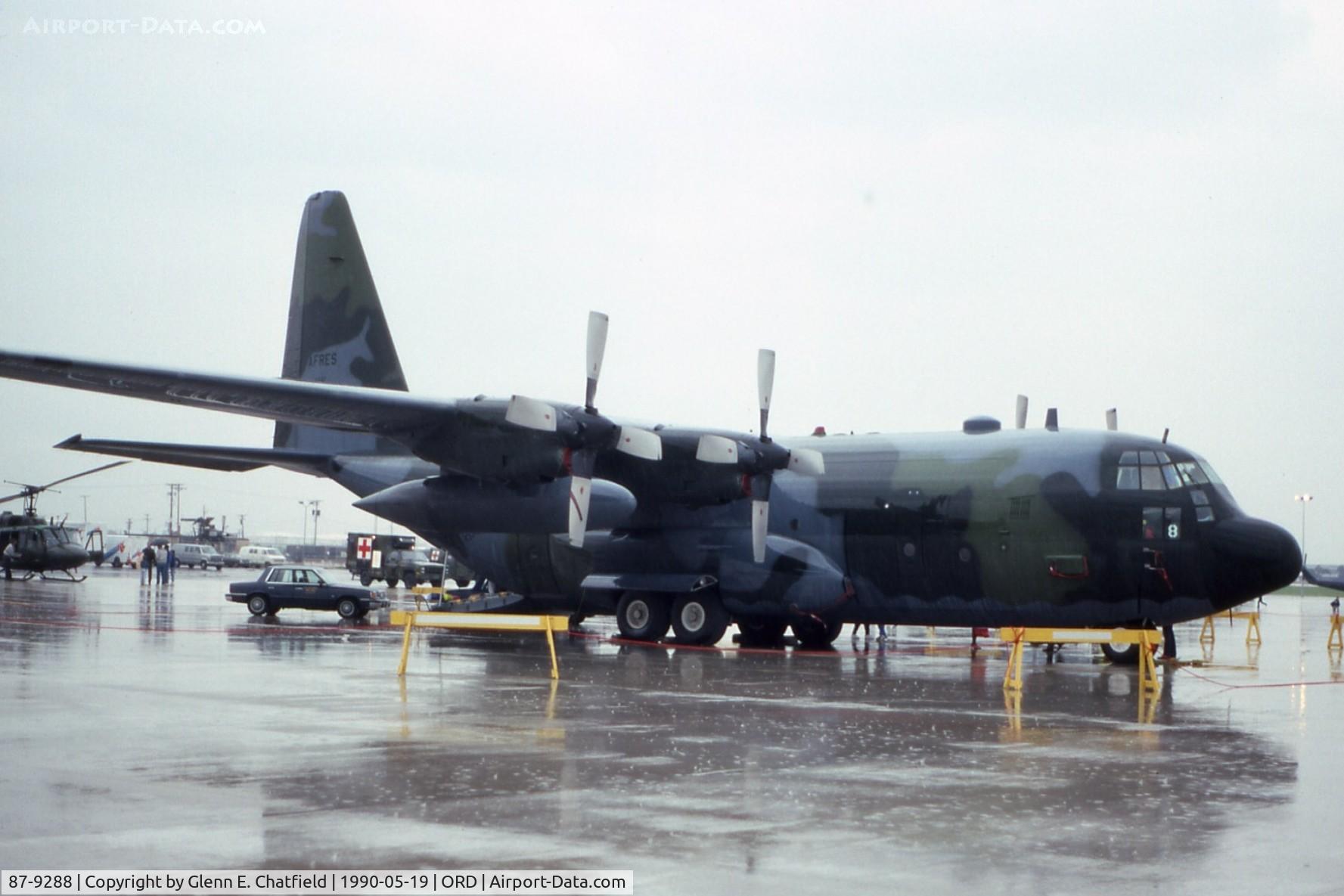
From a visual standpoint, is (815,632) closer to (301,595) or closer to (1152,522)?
(1152,522)

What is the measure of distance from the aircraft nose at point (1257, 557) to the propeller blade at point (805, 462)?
21.4 ft

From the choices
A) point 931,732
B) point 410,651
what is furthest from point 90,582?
point 931,732

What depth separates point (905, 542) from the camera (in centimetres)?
2344

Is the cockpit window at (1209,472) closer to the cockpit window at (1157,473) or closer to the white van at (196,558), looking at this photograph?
the cockpit window at (1157,473)

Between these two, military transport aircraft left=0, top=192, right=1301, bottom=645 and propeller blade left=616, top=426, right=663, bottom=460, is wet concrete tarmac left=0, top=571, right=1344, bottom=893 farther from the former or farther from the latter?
propeller blade left=616, top=426, right=663, bottom=460

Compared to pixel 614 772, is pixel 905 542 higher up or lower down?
higher up

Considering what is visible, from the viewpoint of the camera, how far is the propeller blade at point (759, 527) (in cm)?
2328

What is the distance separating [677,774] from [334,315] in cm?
2083

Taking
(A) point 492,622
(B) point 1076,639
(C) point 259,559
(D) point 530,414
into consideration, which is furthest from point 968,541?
(C) point 259,559

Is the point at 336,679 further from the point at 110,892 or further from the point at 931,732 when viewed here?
the point at 110,892

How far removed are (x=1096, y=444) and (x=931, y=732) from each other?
1095 centimetres

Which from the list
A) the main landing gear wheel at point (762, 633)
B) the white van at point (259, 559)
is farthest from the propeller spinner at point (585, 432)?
the white van at point (259, 559)

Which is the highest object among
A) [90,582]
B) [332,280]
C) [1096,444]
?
[332,280]

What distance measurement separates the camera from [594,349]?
2217cm
